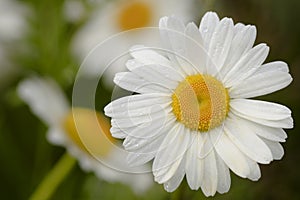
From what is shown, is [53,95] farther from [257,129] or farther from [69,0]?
[257,129]

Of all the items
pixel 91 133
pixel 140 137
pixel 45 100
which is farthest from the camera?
pixel 45 100

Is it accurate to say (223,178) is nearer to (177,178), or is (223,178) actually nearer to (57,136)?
(177,178)

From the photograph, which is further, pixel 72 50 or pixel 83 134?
pixel 72 50

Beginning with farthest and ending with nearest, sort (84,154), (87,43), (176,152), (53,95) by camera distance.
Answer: (87,43) → (53,95) → (84,154) → (176,152)

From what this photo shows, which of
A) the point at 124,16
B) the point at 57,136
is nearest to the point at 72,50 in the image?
the point at 124,16

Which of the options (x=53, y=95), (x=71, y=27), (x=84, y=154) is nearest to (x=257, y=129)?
(x=84, y=154)

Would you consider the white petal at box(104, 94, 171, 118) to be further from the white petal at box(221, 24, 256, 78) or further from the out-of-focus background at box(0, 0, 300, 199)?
the out-of-focus background at box(0, 0, 300, 199)

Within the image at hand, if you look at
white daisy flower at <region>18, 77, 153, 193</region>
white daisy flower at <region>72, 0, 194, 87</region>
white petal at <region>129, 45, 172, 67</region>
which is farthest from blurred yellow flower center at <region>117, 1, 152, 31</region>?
white petal at <region>129, 45, 172, 67</region>
